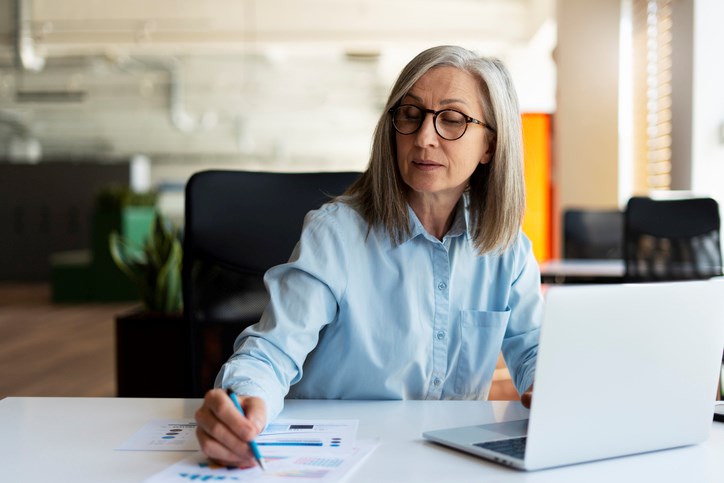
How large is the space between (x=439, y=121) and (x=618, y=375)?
649 millimetres

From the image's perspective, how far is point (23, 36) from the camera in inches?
387

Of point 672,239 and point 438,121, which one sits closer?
point 438,121

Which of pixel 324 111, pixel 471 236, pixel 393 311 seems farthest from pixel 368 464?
pixel 324 111

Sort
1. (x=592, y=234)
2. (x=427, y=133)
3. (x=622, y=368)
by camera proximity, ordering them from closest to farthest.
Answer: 1. (x=622, y=368)
2. (x=427, y=133)
3. (x=592, y=234)

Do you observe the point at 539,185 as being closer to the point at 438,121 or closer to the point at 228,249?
the point at 228,249

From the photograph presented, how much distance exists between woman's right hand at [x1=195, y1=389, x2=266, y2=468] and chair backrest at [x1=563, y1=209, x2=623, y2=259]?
421 centimetres

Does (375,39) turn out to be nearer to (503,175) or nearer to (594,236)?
(594,236)

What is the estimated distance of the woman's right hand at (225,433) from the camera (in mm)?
1009

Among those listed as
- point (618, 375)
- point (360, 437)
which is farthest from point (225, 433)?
point (618, 375)

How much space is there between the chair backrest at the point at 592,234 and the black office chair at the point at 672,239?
53.5 inches

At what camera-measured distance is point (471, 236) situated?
1577mm

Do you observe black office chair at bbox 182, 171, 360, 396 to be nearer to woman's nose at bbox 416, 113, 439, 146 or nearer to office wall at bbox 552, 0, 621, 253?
woman's nose at bbox 416, 113, 439, 146

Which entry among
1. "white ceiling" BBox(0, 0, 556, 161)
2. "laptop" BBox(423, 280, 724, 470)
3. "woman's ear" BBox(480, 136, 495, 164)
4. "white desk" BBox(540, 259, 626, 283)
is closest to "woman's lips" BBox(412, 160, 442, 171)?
"woman's ear" BBox(480, 136, 495, 164)

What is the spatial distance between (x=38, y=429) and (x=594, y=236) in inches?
169
